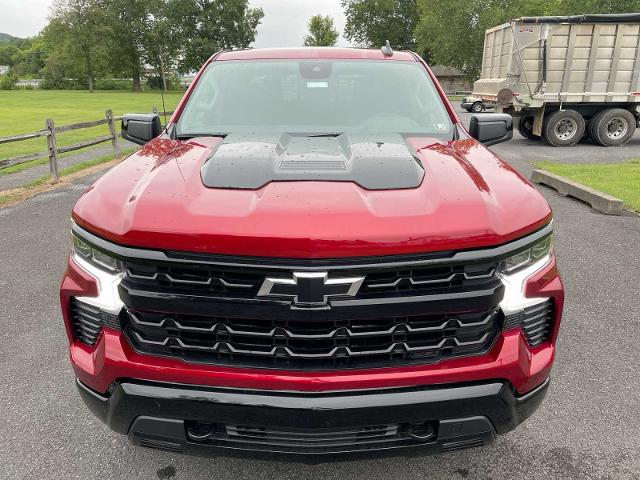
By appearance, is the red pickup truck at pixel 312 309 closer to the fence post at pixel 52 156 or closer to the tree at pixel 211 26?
the fence post at pixel 52 156

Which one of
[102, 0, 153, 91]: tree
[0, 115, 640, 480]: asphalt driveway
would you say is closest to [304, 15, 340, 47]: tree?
[102, 0, 153, 91]: tree

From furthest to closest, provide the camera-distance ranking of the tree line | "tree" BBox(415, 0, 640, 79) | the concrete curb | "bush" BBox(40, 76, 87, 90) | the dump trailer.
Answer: "bush" BBox(40, 76, 87, 90) < the tree line < "tree" BBox(415, 0, 640, 79) < the dump trailer < the concrete curb

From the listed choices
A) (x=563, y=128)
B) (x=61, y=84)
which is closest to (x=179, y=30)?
(x=61, y=84)

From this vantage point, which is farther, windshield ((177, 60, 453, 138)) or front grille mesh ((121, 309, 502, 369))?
windshield ((177, 60, 453, 138))

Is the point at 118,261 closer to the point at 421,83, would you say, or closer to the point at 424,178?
the point at 424,178

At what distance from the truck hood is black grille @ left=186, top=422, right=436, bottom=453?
2.15 ft

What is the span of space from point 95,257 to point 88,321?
26cm

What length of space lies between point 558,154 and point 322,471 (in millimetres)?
12536

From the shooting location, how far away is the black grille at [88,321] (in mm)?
1891

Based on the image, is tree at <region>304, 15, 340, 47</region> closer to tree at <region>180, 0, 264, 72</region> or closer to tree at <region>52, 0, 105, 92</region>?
tree at <region>180, 0, 264, 72</region>

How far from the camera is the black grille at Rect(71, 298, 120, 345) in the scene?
1.89m

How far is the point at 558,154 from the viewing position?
12.9 meters

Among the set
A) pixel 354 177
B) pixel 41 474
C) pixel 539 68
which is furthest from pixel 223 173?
pixel 539 68

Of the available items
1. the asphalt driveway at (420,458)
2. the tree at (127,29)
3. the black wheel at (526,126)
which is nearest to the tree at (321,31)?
the tree at (127,29)
